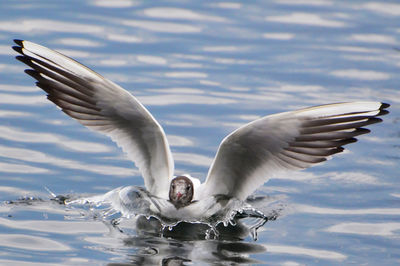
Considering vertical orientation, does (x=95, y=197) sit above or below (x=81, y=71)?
below

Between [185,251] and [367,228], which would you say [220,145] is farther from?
[367,228]

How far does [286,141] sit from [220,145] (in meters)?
0.53

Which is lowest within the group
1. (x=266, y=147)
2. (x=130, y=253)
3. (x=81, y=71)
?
(x=130, y=253)

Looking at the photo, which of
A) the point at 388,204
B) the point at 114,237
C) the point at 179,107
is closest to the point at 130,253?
the point at 114,237

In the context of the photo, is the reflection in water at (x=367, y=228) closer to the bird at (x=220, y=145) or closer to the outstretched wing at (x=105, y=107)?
the bird at (x=220, y=145)

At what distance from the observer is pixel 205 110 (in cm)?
1113

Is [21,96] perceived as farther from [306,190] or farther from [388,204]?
[388,204]

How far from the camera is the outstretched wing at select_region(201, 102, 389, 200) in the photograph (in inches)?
305

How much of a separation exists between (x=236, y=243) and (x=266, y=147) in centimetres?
82

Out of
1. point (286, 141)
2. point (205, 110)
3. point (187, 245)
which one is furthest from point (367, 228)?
point (205, 110)

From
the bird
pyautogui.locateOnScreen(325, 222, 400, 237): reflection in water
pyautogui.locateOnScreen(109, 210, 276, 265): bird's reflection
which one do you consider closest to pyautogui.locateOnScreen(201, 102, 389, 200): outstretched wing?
the bird

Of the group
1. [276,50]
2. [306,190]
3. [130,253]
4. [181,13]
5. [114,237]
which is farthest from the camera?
[181,13]

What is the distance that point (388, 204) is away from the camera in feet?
28.4

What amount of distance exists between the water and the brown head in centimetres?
44
